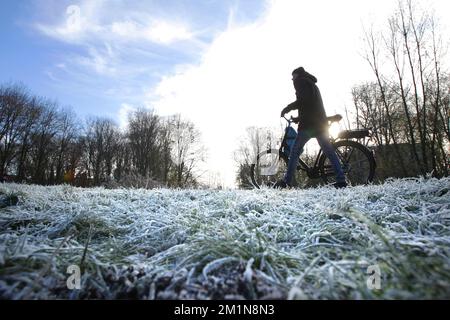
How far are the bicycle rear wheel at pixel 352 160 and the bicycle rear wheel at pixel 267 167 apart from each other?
1.23m

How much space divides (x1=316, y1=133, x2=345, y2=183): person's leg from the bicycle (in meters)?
0.26

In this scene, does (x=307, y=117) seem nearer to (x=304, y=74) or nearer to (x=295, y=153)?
(x=295, y=153)

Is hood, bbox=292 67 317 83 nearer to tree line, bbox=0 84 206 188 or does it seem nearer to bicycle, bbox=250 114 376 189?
bicycle, bbox=250 114 376 189

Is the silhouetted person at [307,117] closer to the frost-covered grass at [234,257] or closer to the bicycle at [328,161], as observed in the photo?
the bicycle at [328,161]

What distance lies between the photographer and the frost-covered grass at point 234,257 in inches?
37.8

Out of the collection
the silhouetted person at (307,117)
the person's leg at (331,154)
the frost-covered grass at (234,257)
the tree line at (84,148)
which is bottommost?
the frost-covered grass at (234,257)

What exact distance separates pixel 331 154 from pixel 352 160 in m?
1.73

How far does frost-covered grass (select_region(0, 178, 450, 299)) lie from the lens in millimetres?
960

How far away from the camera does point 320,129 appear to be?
4.80 metres

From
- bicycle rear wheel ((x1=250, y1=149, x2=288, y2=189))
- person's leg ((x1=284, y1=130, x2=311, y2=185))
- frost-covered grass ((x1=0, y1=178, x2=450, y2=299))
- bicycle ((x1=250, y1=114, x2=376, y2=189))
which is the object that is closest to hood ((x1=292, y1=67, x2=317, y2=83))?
bicycle ((x1=250, y1=114, x2=376, y2=189))

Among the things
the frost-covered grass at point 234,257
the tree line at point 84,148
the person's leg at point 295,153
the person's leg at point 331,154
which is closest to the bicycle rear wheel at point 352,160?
the person's leg at point 331,154
